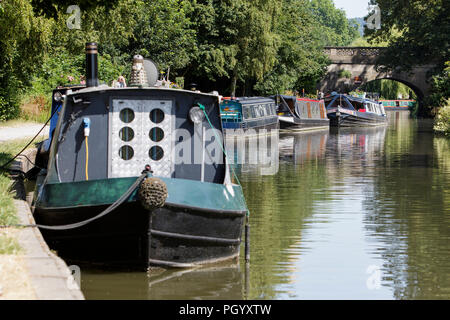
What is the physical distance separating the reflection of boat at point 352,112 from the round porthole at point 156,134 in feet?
126

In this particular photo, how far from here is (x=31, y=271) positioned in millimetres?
6758

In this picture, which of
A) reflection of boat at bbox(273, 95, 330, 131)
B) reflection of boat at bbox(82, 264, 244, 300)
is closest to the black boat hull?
reflection of boat at bbox(82, 264, 244, 300)

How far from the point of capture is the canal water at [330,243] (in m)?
8.50

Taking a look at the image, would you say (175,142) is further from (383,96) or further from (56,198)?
(383,96)

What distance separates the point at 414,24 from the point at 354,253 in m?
48.6

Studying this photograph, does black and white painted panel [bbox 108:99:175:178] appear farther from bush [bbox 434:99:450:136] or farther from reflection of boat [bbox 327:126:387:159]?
bush [bbox 434:99:450:136]

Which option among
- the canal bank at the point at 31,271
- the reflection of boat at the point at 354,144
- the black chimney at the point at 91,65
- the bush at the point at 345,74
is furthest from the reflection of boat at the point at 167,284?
the bush at the point at 345,74

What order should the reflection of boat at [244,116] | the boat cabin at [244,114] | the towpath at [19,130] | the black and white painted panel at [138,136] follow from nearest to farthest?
the black and white painted panel at [138,136], the towpath at [19,130], the reflection of boat at [244,116], the boat cabin at [244,114]

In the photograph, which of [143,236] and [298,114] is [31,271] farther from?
[298,114]

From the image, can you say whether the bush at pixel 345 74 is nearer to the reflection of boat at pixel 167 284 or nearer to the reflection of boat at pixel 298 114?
the reflection of boat at pixel 298 114

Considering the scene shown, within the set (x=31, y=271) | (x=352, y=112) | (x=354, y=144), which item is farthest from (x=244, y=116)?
(x=31, y=271)

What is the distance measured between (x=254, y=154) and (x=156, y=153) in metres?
15.8

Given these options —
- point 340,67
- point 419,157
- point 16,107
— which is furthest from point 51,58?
point 340,67

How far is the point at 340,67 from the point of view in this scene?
68.9 meters
